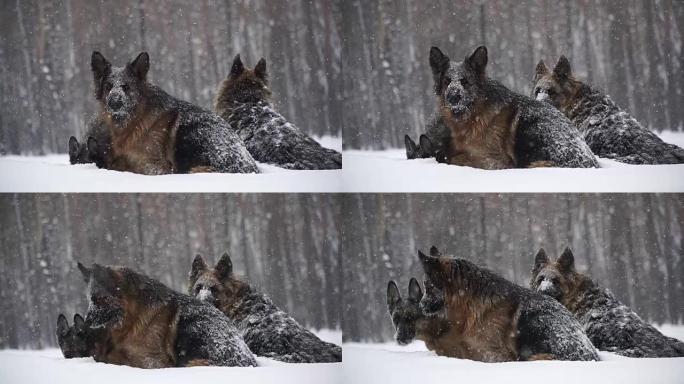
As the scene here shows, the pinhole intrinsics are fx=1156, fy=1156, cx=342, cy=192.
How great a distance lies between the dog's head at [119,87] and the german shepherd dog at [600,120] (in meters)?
1.72

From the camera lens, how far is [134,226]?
16.4 ft

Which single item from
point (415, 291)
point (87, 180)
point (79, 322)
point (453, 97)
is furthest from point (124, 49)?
point (415, 291)

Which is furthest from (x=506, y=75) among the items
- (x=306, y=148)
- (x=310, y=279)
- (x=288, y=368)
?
(x=288, y=368)

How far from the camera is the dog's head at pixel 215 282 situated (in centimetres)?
502

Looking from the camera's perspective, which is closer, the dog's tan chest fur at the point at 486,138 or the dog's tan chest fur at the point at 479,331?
the dog's tan chest fur at the point at 479,331

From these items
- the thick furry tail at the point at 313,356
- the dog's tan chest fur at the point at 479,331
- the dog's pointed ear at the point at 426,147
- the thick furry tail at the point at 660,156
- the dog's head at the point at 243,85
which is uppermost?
the dog's head at the point at 243,85

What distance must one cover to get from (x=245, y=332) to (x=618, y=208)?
5.62ft

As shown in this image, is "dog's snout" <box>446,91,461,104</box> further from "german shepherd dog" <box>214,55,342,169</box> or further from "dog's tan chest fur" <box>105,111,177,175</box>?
"dog's tan chest fur" <box>105,111,177,175</box>

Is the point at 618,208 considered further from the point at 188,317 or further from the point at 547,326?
the point at 188,317

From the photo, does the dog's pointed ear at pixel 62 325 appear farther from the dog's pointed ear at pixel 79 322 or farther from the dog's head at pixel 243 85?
the dog's head at pixel 243 85

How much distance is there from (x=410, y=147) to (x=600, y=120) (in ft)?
2.75

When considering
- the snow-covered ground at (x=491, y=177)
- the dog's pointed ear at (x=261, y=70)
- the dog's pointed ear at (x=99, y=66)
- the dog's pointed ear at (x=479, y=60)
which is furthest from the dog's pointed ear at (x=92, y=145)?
the dog's pointed ear at (x=479, y=60)

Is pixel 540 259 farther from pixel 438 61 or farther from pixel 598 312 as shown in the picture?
pixel 438 61

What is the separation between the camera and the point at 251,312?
16.6 feet
